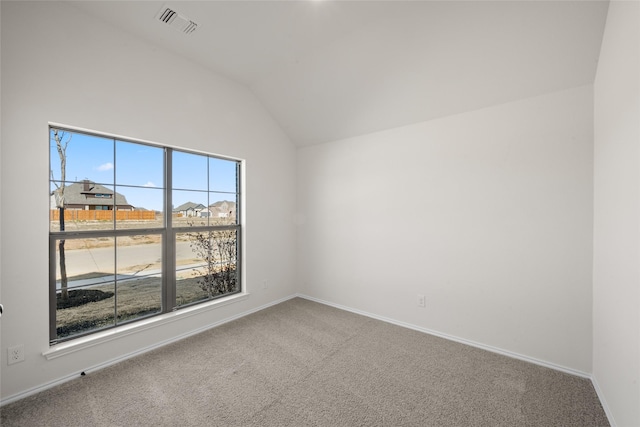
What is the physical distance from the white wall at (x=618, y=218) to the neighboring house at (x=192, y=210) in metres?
3.53

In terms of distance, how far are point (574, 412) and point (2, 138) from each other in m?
4.26

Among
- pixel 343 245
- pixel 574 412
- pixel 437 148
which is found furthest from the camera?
pixel 343 245

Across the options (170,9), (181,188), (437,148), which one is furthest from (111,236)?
(437,148)

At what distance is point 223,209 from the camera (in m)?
3.32

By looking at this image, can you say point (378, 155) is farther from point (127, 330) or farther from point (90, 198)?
point (127, 330)

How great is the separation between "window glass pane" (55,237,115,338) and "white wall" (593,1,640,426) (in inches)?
146

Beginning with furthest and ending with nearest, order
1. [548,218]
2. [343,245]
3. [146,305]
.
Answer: [343,245] → [146,305] → [548,218]

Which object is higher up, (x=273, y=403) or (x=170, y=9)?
(x=170, y=9)

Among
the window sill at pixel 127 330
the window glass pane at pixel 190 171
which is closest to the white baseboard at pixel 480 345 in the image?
the window sill at pixel 127 330

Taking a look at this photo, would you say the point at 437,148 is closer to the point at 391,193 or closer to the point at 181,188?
the point at 391,193

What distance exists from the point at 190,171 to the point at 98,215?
1085 millimetres

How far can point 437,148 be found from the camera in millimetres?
2822

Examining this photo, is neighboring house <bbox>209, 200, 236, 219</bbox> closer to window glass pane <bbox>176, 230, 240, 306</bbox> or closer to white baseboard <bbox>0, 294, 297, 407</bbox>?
window glass pane <bbox>176, 230, 240, 306</bbox>

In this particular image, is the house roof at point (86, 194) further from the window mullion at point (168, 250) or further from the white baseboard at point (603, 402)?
the white baseboard at point (603, 402)
